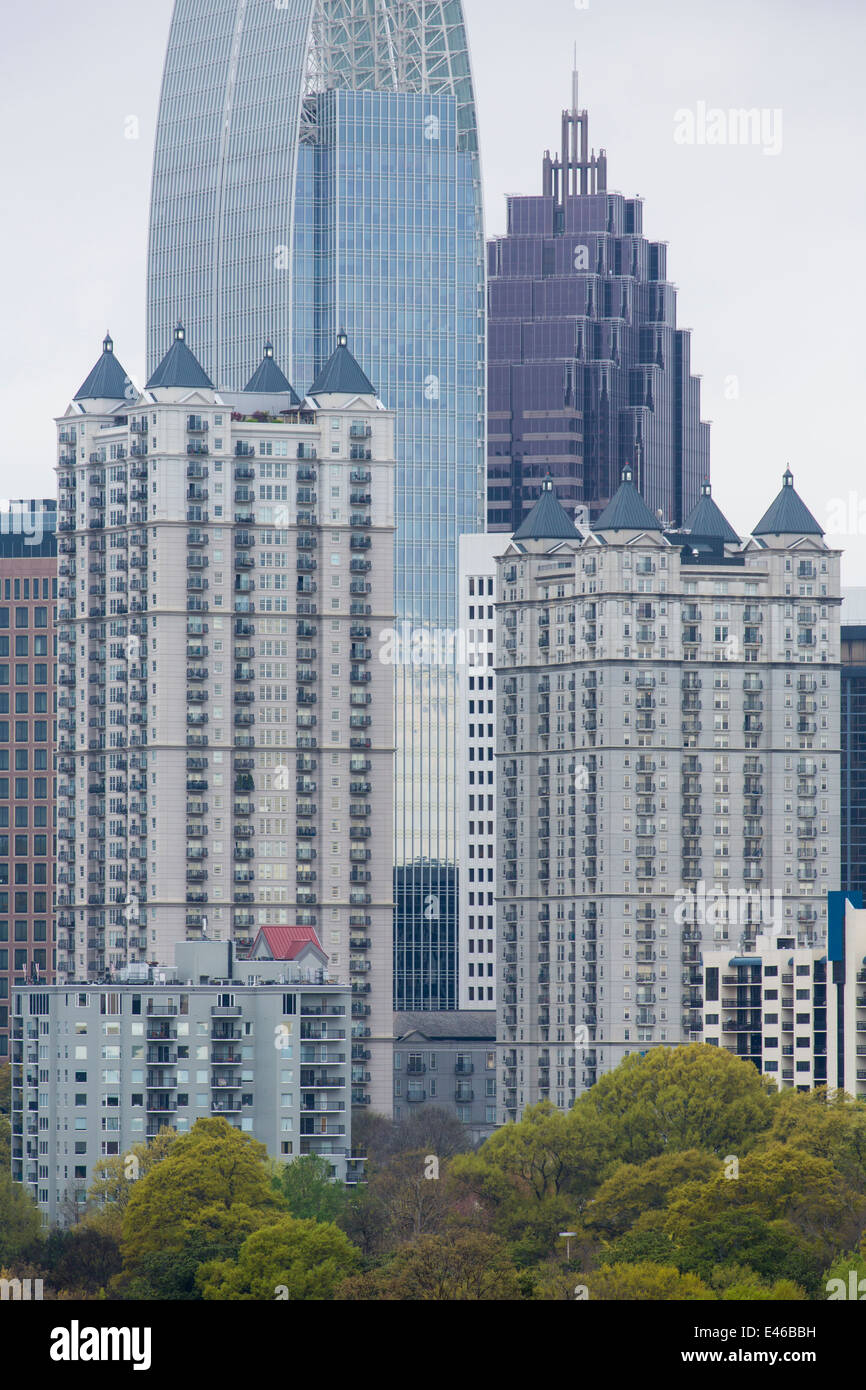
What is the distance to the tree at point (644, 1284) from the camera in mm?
141625

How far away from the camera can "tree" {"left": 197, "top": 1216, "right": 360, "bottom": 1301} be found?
14750 cm

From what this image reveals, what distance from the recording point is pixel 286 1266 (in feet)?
496

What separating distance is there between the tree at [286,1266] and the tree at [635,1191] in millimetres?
23590

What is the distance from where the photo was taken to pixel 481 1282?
142875 millimetres

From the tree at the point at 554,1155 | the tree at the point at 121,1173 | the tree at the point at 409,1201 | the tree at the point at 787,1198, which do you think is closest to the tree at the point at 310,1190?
the tree at the point at 409,1201

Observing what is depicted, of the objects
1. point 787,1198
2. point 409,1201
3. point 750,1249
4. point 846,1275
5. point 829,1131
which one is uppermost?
point 829,1131

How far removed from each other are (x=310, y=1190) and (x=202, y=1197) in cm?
1122

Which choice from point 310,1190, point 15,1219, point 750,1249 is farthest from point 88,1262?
point 750,1249

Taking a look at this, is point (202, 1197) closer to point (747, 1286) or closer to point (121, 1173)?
point (121, 1173)

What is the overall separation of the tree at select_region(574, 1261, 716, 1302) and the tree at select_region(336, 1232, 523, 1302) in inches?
151

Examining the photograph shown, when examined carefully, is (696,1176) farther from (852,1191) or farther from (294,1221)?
(294,1221)

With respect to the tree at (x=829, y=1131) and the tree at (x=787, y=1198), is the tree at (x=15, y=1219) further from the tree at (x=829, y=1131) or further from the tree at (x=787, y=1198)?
the tree at (x=829, y=1131)

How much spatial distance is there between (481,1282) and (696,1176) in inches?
1423
